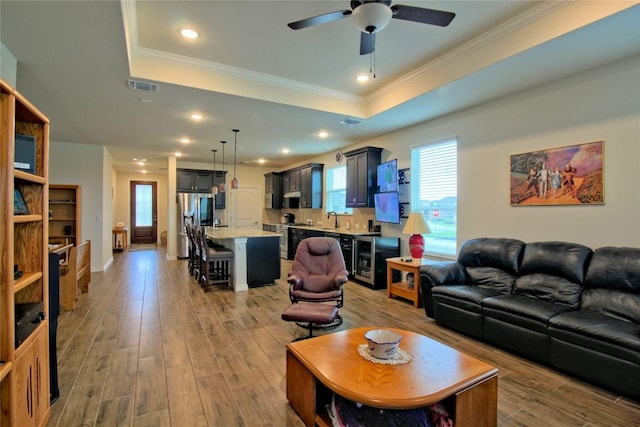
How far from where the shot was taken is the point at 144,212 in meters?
12.0

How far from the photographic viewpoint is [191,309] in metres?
4.23

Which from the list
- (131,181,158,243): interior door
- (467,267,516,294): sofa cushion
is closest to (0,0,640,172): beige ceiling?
(467,267,516,294): sofa cushion

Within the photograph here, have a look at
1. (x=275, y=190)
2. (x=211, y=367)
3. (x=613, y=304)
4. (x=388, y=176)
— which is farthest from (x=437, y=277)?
(x=275, y=190)

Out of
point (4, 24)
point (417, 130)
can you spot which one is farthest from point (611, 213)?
point (4, 24)

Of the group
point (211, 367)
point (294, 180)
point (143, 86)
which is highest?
point (143, 86)

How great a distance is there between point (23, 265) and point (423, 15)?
3.00 metres

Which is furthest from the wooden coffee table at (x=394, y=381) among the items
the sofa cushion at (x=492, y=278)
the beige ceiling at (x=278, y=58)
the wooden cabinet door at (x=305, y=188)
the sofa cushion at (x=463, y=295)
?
the wooden cabinet door at (x=305, y=188)

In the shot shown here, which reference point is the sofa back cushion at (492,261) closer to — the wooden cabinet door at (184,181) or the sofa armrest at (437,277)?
the sofa armrest at (437,277)

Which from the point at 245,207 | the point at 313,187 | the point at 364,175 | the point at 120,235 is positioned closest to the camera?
the point at 364,175

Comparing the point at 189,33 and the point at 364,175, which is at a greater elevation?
the point at 189,33

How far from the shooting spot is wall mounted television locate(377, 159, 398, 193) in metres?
5.50

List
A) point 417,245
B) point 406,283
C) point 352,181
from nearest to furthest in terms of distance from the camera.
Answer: point 417,245
point 406,283
point 352,181

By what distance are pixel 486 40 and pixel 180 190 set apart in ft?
25.9

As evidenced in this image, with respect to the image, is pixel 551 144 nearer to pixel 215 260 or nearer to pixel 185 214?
pixel 215 260
